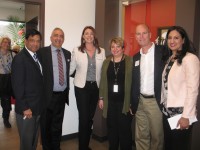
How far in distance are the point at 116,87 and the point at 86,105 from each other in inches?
21.2

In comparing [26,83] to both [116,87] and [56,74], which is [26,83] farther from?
[116,87]

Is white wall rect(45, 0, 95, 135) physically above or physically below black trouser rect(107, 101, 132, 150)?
above

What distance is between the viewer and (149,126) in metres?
2.52

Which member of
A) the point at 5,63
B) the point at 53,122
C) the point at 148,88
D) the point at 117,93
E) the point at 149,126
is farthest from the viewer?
the point at 5,63

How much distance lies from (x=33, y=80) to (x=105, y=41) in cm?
166

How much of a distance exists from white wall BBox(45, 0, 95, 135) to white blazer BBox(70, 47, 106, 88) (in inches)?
29.7

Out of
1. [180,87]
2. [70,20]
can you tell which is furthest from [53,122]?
[180,87]

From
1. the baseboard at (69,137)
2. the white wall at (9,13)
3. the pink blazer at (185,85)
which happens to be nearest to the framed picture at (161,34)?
the pink blazer at (185,85)

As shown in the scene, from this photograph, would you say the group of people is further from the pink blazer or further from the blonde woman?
the blonde woman

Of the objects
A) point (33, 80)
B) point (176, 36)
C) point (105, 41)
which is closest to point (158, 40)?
point (105, 41)

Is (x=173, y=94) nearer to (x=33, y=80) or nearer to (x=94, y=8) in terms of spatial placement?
(x=33, y=80)

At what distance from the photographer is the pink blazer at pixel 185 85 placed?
1907 millimetres

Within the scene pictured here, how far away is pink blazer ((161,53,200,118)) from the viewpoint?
1907 mm

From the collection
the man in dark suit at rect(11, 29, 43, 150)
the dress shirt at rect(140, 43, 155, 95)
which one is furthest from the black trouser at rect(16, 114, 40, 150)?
the dress shirt at rect(140, 43, 155, 95)
